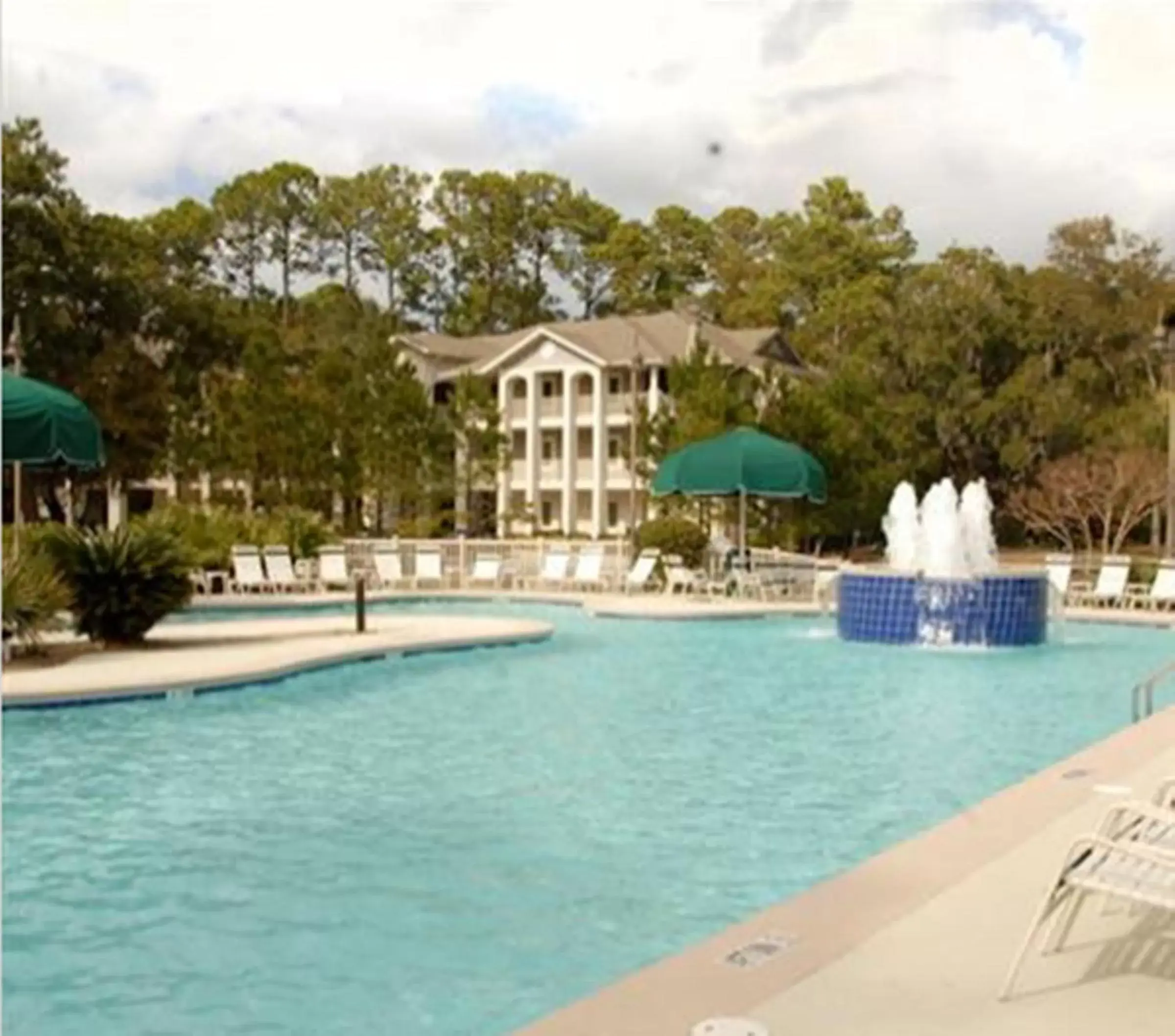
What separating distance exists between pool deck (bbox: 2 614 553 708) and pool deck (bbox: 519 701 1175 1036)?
7.21m

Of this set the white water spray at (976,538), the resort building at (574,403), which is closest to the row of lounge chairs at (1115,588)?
the white water spray at (976,538)

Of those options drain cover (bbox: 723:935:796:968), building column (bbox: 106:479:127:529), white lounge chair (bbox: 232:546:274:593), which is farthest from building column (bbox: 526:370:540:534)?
drain cover (bbox: 723:935:796:968)

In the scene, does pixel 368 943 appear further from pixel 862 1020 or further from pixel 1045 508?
pixel 1045 508

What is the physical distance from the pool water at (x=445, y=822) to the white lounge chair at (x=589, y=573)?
9.89 metres

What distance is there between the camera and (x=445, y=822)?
25.3 ft

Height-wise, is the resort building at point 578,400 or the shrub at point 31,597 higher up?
the resort building at point 578,400

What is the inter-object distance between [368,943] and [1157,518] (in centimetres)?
2814

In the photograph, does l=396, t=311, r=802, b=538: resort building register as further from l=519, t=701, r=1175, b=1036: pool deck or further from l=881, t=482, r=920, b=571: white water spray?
l=519, t=701, r=1175, b=1036: pool deck

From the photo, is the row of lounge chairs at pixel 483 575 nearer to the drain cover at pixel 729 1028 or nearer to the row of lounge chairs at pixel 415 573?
the row of lounge chairs at pixel 415 573

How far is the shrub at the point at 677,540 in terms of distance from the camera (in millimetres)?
24875

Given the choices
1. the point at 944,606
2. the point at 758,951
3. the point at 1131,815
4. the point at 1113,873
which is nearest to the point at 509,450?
the point at 944,606

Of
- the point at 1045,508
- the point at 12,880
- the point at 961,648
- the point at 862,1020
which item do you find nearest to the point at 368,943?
the point at 12,880

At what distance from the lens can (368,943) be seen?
5.67 metres

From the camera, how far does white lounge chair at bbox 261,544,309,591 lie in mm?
22016
